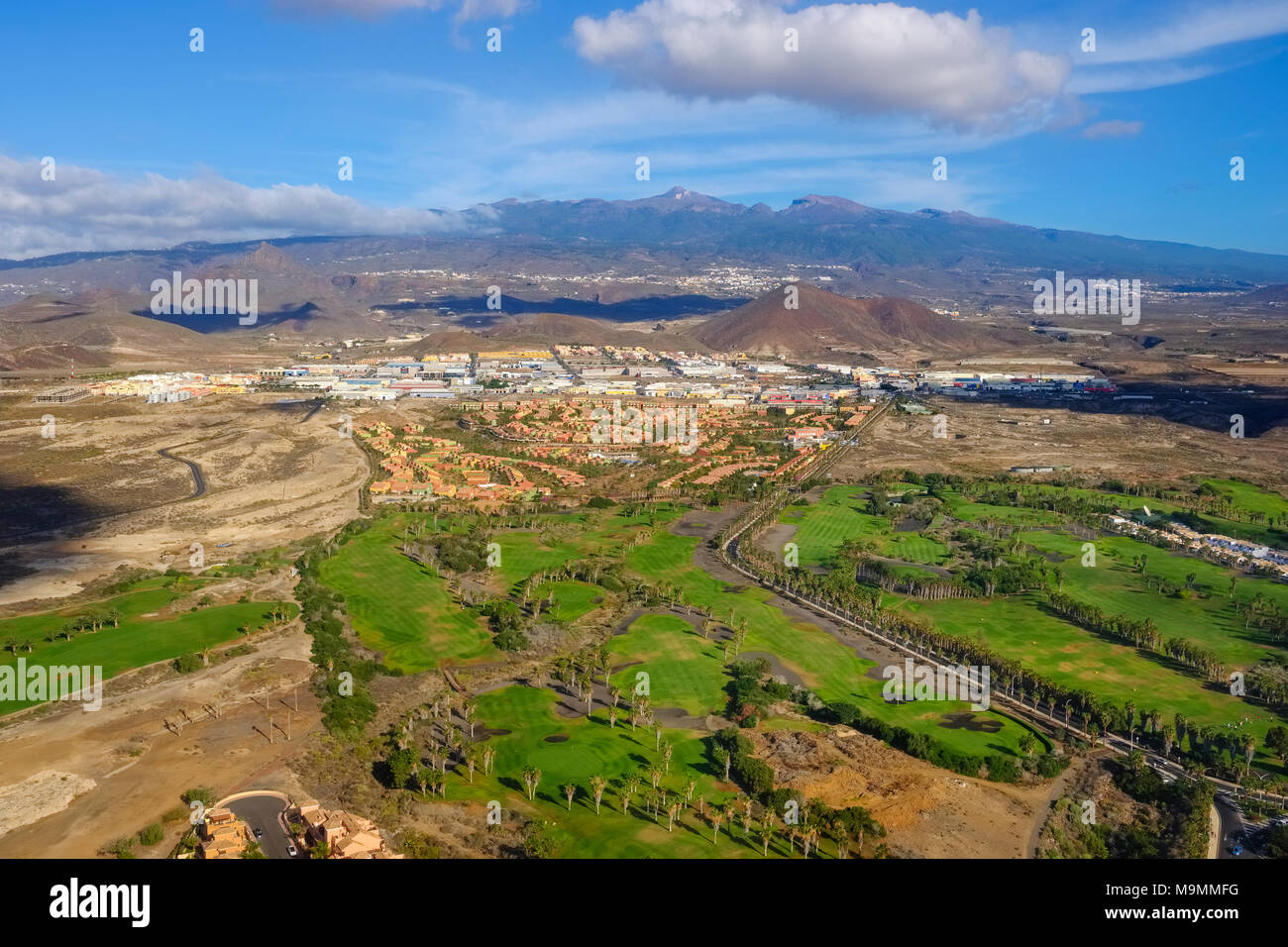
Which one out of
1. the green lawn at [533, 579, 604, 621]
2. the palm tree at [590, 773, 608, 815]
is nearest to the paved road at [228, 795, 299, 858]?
the palm tree at [590, 773, 608, 815]

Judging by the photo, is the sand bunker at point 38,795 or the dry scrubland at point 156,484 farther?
the dry scrubland at point 156,484

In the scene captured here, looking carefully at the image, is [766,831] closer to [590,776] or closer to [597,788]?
[597,788]

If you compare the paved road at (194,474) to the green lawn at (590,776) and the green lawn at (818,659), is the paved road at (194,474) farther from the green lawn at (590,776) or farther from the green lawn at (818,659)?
the green lawn at (590,776)

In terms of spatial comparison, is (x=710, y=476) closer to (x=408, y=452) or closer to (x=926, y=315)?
→ (x=408, y=452)

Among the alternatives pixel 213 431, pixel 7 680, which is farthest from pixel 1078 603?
pixel 213 431

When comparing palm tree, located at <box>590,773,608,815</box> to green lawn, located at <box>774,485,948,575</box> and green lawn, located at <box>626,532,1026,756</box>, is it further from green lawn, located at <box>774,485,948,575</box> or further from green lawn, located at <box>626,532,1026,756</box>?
green lawn, located at <box>774,485,948,575</box>

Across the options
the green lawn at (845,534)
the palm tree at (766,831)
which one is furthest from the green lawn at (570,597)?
the palm tree at (766,831)
